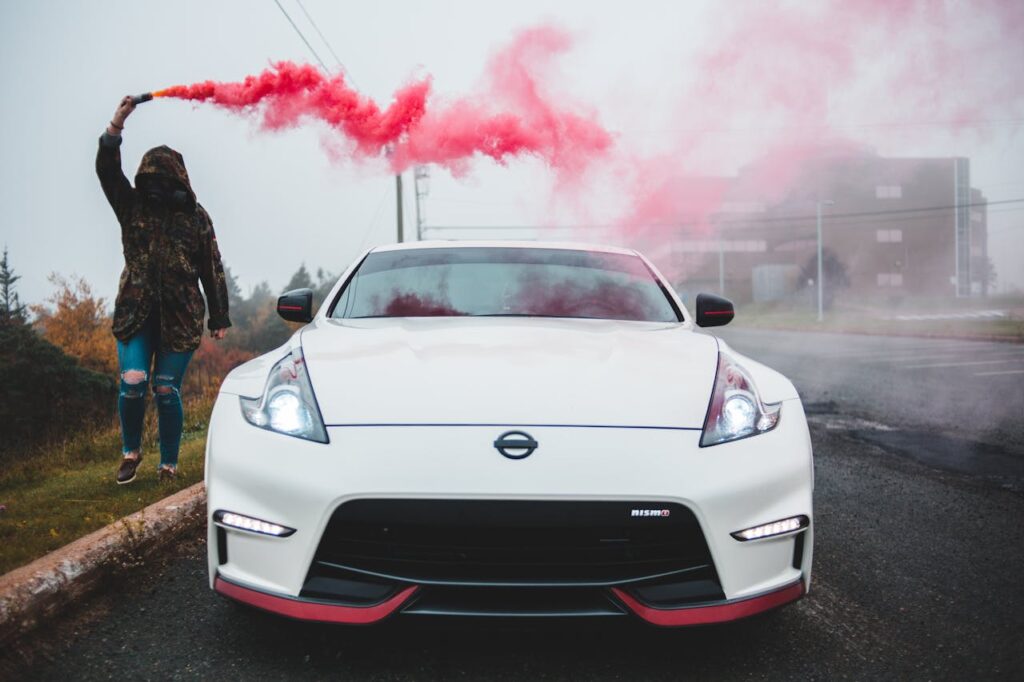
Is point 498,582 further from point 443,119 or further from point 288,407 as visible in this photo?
point 443,119

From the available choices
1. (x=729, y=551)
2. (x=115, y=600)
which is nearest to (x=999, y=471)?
(x=729, y=551)

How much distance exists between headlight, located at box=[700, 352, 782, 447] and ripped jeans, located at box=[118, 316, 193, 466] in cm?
290

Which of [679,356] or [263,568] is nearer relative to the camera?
[263,568]

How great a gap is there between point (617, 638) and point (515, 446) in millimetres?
776

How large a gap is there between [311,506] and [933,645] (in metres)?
1.89

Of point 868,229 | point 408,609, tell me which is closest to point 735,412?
point 408,609

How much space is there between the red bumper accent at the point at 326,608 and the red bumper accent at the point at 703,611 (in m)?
0.56

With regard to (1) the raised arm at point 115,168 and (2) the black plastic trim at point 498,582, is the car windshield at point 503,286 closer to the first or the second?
(1) the raised arm at point 115,168

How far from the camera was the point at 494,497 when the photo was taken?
1.92 metres

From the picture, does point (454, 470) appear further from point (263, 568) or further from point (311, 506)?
point (263, 568)

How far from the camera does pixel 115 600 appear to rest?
2701 millimetres

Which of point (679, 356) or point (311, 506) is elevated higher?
point (679, 356)

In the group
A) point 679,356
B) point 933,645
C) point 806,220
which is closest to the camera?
point 933,645

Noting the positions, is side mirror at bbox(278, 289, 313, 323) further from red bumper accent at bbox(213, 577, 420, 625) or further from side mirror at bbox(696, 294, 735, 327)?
side mirror at bbox(696, 294, 735, 327)
